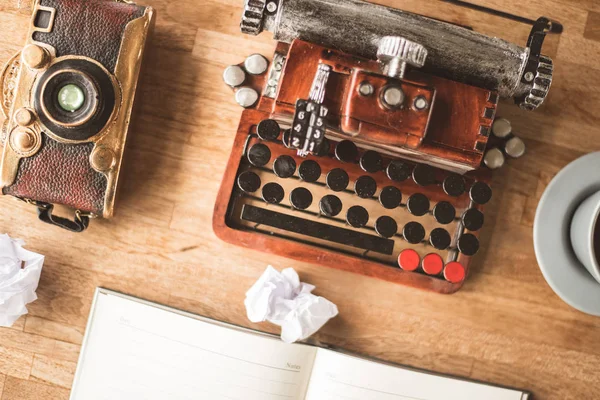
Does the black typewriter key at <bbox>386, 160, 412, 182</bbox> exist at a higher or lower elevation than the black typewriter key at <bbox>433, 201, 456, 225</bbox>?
higher

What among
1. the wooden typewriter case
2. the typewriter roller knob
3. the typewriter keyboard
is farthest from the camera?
the typewriter keyboard

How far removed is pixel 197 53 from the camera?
1207mm

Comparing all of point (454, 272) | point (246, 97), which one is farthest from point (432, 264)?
point (246, 97)

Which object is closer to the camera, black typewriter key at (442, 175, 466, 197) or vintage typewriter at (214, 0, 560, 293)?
vintage typewriter at (214, 0, 560, 293)

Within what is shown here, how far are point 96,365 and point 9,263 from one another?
0.98 feet

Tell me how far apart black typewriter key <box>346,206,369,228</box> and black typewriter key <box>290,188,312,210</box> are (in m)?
0.09

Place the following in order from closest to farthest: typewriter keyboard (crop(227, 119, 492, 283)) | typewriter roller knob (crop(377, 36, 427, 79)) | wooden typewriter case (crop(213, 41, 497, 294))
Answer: typewriter roller knob (crop(377, 36, 427, 79))
wooden typewriter case (crop(213, 41, 497, 294))
typewriter keyboard (crop(227, 119, 492, 283))

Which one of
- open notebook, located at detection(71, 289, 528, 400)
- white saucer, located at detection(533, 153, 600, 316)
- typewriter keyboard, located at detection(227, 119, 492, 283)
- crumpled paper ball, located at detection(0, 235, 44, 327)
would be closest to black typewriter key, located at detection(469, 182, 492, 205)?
typewriter keyboard, located at detection(227, 119, 492, 283)

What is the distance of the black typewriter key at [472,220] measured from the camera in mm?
1124

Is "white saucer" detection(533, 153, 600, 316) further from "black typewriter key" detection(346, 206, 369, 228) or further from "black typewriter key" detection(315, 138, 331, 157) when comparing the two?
"black typewriter key" detection(315, 138, 331, 157)

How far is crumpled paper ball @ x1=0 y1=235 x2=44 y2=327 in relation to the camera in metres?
1.13

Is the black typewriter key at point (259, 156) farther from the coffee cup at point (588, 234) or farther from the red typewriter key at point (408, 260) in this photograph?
the coffee cup at point (588, 234)

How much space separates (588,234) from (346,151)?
510 millimetres

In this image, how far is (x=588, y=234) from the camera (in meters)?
1.02
